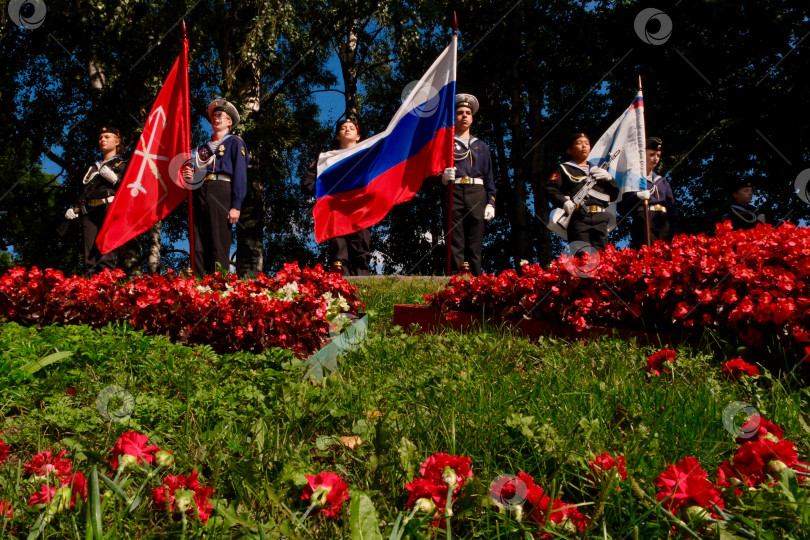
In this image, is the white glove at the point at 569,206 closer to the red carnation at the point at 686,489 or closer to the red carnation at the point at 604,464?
the red carnation at the point at 604,464

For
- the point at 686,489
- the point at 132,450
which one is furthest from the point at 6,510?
the point at 686,489

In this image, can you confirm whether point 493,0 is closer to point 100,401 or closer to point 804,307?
point 804,307

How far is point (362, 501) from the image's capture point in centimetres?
132

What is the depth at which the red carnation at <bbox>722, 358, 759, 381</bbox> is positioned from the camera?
94.1 inches

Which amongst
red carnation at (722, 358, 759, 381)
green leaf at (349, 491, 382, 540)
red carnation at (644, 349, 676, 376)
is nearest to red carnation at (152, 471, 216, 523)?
green leaf at (349, 491, 382, 540)

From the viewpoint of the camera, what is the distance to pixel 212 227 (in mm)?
6660

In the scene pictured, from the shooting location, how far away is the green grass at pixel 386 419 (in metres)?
1.46

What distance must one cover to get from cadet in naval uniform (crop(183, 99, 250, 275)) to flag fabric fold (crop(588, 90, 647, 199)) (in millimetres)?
4194

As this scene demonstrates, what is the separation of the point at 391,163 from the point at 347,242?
178cm

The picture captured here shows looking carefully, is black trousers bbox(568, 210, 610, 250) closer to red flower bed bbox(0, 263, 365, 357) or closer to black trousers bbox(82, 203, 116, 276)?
red flower bed bbox(0, 263, 365, 357)

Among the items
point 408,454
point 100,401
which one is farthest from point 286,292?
point 408,454

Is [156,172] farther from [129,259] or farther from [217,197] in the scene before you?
[129,259]

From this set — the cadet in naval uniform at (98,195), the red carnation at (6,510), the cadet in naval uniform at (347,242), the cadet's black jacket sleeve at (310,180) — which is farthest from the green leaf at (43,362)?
the cadet in naval uniform at (98,195)

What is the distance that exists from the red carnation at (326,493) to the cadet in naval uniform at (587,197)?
5.69m
